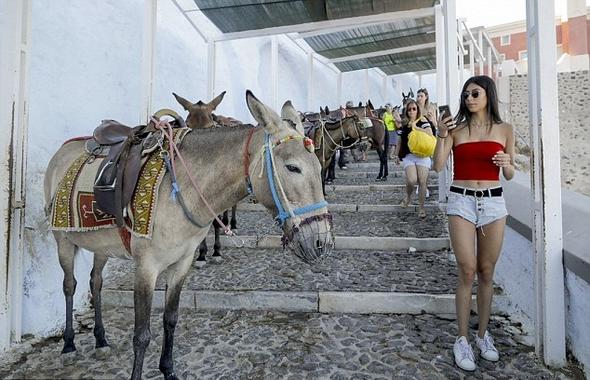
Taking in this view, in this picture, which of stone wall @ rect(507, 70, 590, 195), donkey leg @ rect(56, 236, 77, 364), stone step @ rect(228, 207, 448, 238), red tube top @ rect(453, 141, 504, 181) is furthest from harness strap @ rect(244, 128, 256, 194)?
stone wall @ rect(507, 70, 590, 195)

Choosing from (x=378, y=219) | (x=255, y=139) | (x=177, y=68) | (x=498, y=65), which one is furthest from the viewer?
(x=498, y=65)

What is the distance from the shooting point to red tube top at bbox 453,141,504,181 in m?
2.38

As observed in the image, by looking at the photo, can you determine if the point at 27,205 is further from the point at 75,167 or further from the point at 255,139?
the point at 255,139

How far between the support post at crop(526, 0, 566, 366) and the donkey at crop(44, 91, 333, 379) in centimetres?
157

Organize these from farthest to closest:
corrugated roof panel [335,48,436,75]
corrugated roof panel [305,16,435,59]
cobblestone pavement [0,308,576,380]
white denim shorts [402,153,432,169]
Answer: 1. corrugated roof panel [335,48,436,75]
2. corrugated roof panel [305,16,435,59]
3. white denim shorts [402,153,432,169]
4. cobblestone pavement [0,308,576,380]

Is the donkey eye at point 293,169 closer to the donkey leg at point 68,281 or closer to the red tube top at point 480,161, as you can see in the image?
the red tube top at point 480,161

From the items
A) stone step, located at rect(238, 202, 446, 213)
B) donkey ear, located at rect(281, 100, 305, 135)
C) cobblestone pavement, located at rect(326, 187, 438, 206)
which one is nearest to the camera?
donkey ear, located at rect(281, 100, 305, 135)

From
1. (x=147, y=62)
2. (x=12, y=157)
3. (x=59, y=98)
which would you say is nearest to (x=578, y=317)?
(x=12, y=157)

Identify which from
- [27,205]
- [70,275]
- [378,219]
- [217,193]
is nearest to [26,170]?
[27,205]

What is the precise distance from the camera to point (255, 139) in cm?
197

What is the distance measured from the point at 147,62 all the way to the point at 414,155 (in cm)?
398

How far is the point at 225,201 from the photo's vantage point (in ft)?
6.73

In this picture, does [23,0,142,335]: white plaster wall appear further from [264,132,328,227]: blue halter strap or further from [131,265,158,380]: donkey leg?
[264,132,328,227]: blue halter strap

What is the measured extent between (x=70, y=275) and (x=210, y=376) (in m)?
1.36
